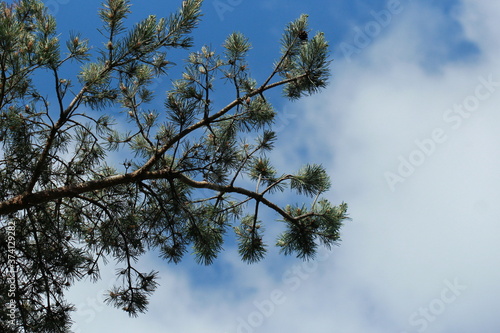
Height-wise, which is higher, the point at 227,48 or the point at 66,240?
the point at 227,48

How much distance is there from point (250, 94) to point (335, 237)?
101cm

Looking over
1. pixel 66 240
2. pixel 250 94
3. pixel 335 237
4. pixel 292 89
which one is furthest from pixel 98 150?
pixel 335 237

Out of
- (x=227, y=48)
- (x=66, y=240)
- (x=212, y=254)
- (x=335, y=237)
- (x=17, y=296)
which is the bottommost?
(x=335, y=237)

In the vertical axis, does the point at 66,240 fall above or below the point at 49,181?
below

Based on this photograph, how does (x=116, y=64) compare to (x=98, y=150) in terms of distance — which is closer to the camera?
(x=116, y=64)

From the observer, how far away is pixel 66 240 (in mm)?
3008

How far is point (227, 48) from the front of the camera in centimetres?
302

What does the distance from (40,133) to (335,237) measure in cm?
184

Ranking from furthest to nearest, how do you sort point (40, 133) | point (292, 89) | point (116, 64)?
point (292, 89) → point (40, 133) → point (116, 64)

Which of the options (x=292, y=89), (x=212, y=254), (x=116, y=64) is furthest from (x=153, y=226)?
(x=292, y=89)

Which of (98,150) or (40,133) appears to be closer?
(40,133)

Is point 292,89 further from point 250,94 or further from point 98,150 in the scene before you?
point 98,150

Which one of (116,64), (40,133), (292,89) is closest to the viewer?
(116,64)

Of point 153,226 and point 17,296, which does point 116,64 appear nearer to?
point 153,226
